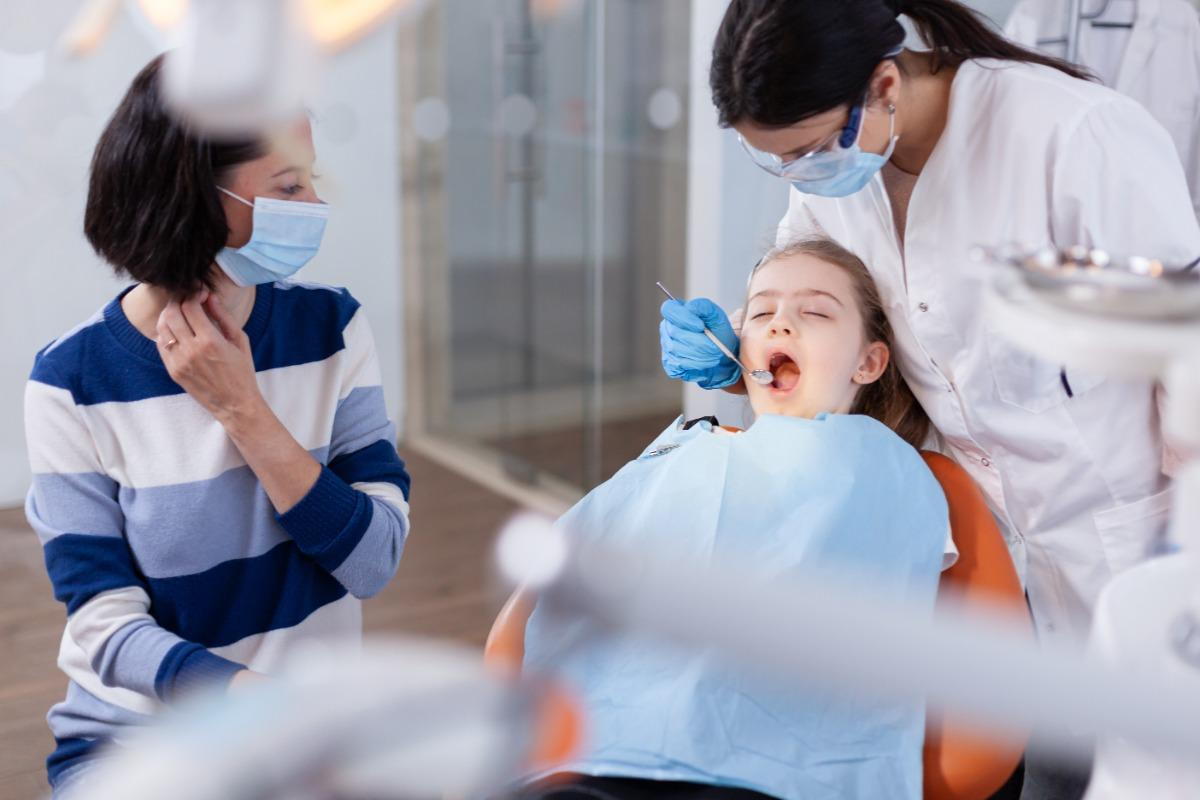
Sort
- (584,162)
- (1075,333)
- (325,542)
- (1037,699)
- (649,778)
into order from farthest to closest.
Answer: (584,162) → (325,542) → (649,778) → (1075,333) → (1037,699)

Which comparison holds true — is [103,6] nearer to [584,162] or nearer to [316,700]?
[584,162]

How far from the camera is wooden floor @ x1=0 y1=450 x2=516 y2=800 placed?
2053 millimetres

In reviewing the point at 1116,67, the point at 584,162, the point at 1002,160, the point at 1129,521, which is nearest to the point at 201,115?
the point at 1002,160

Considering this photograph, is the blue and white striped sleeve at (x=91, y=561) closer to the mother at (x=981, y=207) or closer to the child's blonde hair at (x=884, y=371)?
the mother at (x=981, y=207)

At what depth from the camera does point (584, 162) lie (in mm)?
3338

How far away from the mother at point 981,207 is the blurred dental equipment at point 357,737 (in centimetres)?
92

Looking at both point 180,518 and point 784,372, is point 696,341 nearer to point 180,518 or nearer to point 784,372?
point 784,372

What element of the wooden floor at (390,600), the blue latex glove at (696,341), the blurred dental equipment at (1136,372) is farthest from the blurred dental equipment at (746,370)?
the blurred dental equipment at (1136,372)

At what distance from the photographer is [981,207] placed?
1430mm

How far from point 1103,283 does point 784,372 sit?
986 millimetres

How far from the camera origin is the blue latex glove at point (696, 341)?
1.54 meters

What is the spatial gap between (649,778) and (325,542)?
17.0 inches

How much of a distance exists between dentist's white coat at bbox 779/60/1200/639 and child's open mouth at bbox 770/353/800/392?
0.14 m

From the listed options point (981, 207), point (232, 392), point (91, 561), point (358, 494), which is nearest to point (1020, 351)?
point (981, 207)
